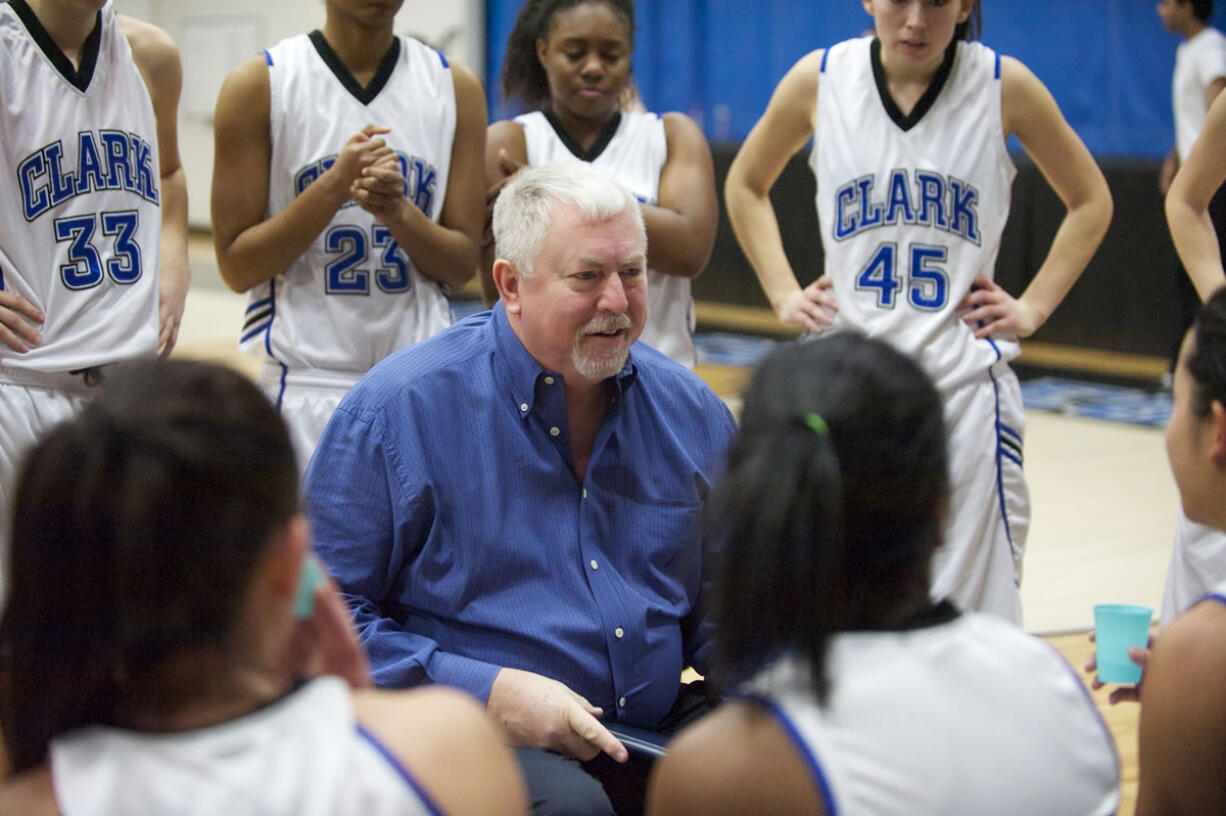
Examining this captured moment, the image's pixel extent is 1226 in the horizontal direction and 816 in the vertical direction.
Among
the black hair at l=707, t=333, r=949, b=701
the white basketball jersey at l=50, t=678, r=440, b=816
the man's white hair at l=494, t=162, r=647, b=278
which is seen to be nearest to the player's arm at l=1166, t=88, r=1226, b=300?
the man's white hair at l=494, t=162, r=647, b=278

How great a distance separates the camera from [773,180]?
11.9ft

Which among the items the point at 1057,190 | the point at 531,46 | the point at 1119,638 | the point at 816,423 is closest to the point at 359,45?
the point at 531,46

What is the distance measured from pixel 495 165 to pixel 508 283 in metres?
1.23

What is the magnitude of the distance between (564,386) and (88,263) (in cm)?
108

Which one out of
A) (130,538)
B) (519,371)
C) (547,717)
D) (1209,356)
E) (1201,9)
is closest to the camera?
(130,538)

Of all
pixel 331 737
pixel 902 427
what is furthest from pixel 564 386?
pixel 331 737

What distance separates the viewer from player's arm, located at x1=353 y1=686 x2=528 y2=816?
1.19m

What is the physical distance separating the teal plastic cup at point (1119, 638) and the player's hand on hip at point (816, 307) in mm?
1048

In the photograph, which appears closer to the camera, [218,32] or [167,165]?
[167,165]

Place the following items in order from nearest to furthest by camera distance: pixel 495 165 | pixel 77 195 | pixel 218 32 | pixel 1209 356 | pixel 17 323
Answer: pixel 1209 356, pixel 17 323, pixel 77 195, pixel 495 165, pixel 218 32

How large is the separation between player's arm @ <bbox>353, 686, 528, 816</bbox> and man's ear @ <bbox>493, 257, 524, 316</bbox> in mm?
1198

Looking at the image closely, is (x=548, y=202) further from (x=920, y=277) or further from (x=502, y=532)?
(x=920, y=277)

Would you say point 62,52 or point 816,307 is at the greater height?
point 62,52

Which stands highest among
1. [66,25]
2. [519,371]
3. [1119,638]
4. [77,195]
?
[66,25]
